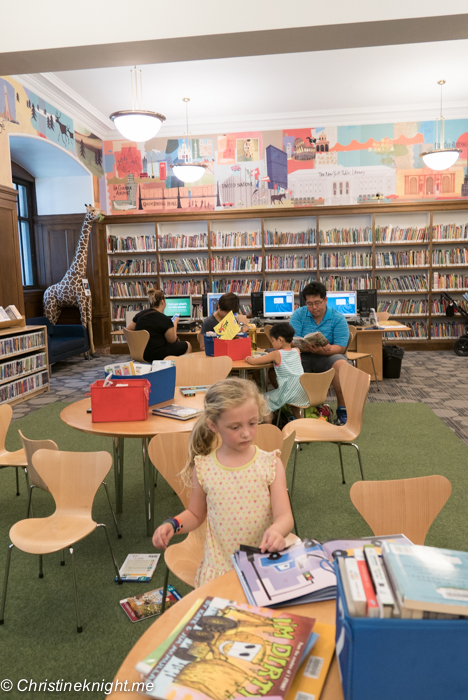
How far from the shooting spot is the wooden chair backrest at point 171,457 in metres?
2.13

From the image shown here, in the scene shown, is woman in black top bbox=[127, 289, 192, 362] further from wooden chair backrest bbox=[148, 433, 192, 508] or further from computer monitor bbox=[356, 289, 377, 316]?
wooden chair backrest bbox=[148, 433, 192, 508]

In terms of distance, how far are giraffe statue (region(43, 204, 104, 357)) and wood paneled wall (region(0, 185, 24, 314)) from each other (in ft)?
6.65

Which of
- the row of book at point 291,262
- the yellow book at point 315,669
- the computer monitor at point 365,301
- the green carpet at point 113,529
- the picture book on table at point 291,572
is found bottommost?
the green carpet at point 113,529

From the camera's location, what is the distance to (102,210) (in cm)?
949

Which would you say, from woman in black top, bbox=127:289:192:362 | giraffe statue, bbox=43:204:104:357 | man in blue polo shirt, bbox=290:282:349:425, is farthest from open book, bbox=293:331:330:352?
giraffe statue, bbox=43:204:104:357

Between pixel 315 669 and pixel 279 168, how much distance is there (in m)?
9.12

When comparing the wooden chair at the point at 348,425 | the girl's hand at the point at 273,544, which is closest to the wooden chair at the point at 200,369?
the wooden chair at the point at 348,425

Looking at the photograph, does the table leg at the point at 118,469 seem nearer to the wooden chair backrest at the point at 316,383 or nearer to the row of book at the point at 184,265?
the wooden chair backrest at the point at 316,383

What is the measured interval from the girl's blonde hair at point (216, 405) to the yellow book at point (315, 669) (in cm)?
77

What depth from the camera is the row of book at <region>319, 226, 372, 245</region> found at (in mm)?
8914

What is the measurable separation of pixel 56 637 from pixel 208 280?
7663mm

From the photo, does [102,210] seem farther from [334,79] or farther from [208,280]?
[334,79]

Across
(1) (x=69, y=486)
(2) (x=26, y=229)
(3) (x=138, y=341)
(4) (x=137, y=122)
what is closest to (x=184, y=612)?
(1) (x=69, y=486)

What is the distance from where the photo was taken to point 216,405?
5.45 feet
